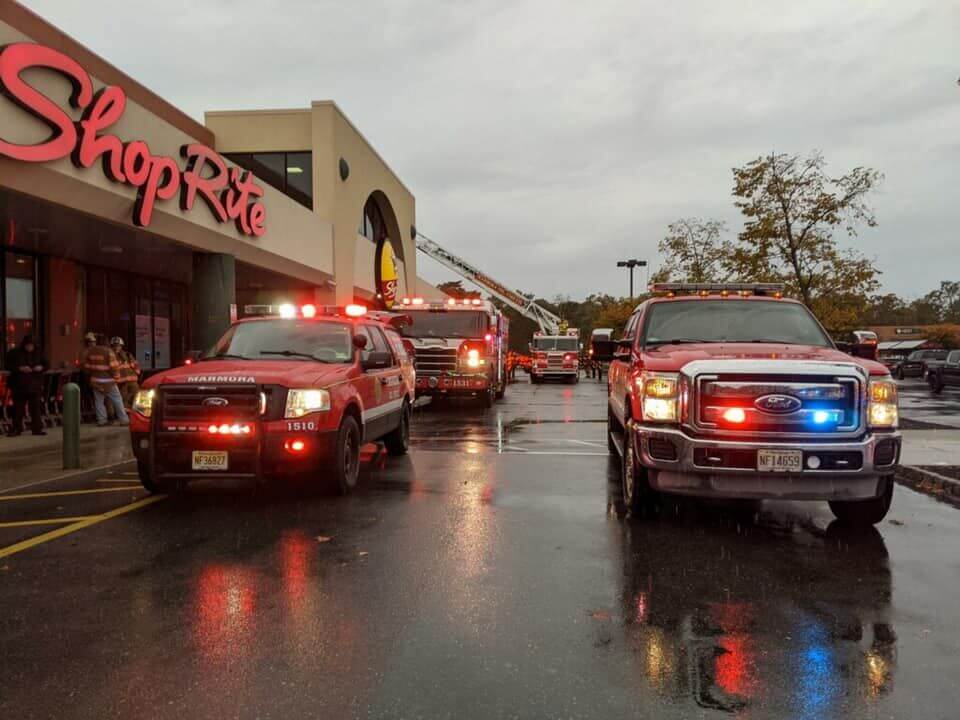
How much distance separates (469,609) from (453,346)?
1446cm

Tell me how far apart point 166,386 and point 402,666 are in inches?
181

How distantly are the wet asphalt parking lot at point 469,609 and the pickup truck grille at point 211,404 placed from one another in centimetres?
90

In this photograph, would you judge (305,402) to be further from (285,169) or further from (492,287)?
A: (492,287)

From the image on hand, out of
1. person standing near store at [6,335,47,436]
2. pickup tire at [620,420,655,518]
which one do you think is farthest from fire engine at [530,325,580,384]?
pickup tire at [620,420,655,518]

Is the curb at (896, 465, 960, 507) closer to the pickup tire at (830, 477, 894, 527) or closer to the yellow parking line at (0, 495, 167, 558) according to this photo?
the pickup tire at (830, 477, 894, 527)

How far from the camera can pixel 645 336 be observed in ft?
25.6

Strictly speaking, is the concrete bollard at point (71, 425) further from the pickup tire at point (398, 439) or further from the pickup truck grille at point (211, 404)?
the pickup tire at point (398, 439)

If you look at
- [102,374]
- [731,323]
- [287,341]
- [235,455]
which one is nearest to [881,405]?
[731,323]

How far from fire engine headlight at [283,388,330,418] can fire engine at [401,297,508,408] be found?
35.7 ft

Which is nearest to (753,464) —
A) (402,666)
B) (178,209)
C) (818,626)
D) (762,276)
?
(818,626)

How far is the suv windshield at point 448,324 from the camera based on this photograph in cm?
1941

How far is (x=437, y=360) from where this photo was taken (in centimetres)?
1898

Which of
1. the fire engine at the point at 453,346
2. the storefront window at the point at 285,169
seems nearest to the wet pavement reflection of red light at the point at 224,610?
the fire engine at the point at 453,346

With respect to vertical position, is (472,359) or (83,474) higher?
(472,359)
